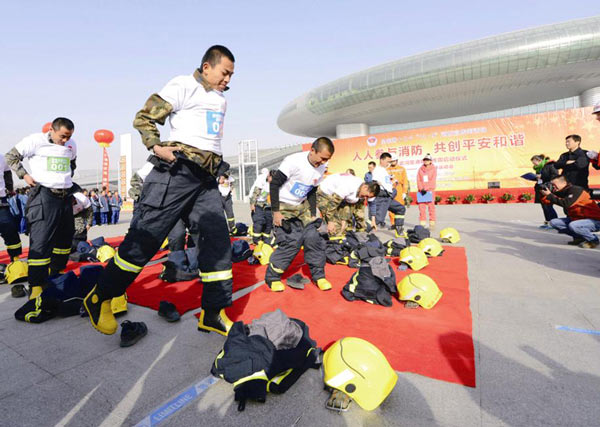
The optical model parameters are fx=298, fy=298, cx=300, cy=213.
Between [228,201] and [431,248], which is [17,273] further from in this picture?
[431,248]

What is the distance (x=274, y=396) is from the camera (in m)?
1.56

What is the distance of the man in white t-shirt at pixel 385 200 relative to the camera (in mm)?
6762

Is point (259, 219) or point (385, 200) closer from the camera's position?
point (259, 219)

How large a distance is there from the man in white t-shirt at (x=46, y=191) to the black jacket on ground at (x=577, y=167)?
314 inches

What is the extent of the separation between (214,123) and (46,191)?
7.29 feet

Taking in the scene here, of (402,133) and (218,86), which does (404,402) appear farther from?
Result: (402,133)

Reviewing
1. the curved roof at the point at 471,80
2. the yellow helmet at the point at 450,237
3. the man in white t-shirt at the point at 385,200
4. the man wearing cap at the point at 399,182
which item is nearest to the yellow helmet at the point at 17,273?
the man in white t-shirt at the point at 385,200

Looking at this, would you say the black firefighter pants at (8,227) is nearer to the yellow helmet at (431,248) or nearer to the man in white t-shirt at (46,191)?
the man in white t-shirt at (46,191)

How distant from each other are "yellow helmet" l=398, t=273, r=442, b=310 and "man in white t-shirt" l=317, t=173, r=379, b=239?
2.01m

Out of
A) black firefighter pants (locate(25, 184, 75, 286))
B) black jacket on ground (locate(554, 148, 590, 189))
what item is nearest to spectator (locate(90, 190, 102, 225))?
black firefighter pants (locate(25, 184, 75, 286))

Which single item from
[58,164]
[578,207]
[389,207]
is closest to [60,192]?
[58,164]

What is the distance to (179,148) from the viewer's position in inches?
77.7

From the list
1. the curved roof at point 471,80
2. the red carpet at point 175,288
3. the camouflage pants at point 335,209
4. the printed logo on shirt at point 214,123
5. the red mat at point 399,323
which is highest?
the curved roof at point 471,80

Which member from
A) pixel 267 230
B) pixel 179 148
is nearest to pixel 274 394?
pixel 179 148
